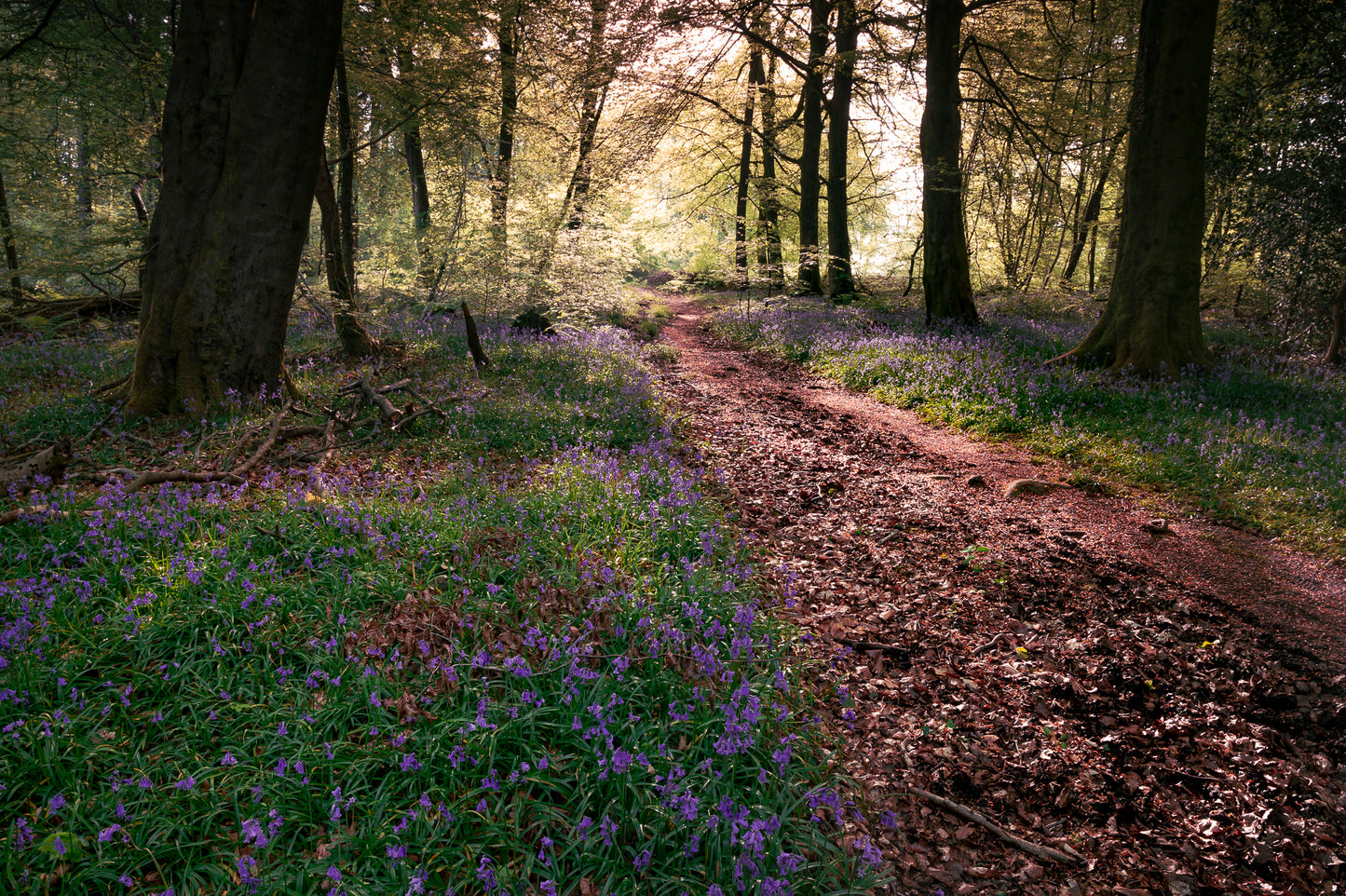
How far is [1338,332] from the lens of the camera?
11.2 m

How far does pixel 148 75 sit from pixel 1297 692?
56.6 feet

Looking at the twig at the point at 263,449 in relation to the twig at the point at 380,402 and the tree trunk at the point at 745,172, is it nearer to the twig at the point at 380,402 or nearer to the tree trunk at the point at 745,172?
the twig at the point at 380,402

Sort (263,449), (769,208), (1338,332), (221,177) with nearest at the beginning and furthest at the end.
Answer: (263,449)
(221,177)
(1338,332)
(769,208)

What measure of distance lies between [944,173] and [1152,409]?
7550 mm

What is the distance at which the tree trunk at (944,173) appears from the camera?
43.8ft

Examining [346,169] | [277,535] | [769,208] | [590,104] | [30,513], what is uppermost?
[590,104]

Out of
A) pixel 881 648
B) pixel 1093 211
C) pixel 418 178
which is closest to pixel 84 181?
pixel 418 178

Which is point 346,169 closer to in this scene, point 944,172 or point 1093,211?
point 944,172

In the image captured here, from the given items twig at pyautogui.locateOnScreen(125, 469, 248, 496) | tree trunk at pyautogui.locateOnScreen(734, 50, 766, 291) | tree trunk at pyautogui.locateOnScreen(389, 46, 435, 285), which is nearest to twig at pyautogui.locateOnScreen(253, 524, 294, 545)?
twig at pyautogui.locateOnScreen(125, 469, 248, 496)

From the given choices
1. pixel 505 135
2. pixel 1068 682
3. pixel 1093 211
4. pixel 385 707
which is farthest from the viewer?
pixel 1093 211

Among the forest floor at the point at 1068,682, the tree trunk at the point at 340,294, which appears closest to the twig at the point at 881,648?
the forest floor at the point at 1068,682

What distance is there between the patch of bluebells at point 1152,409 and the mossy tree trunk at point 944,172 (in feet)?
3.81

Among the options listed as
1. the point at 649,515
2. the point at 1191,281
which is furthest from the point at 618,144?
the point at 649,515

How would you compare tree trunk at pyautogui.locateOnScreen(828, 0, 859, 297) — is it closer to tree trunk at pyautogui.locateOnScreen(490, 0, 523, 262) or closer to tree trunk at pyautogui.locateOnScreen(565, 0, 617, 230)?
tree trunk at pyautogui.locateOnScreen(565, 0, 617, 230)
